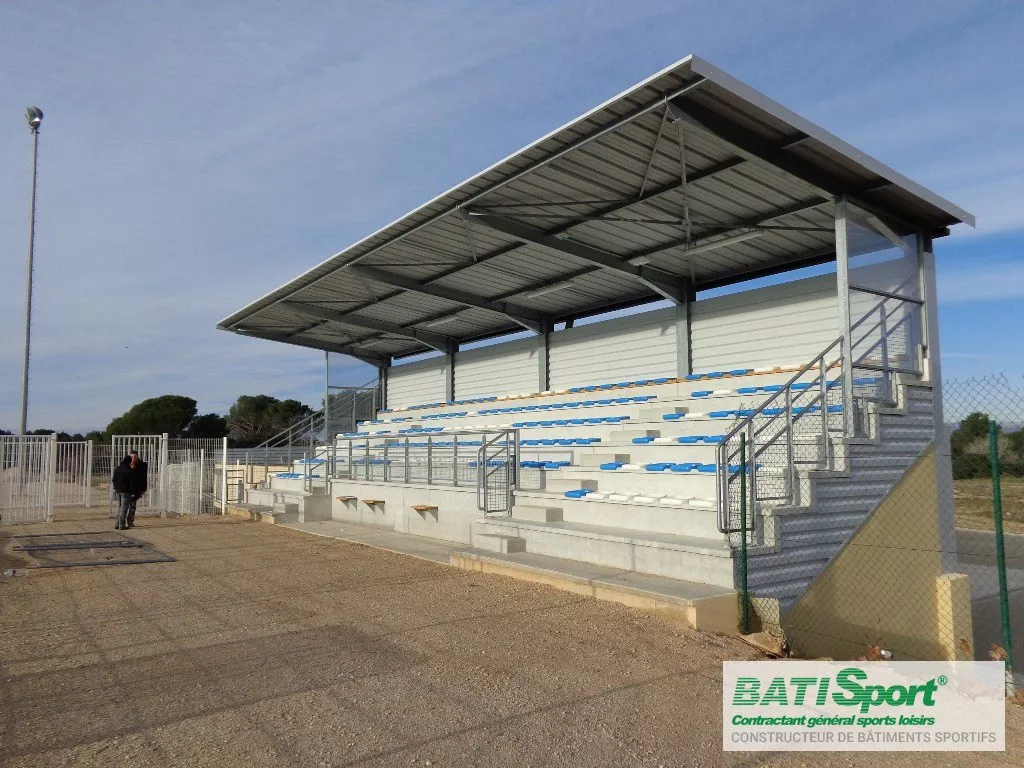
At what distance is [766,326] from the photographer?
1448 cm

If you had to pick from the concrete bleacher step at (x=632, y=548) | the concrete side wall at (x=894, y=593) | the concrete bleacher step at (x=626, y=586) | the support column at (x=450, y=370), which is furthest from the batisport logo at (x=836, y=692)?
the support column at (x=450, y=370)

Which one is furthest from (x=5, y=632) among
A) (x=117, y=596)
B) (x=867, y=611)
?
(x=867, y=611)

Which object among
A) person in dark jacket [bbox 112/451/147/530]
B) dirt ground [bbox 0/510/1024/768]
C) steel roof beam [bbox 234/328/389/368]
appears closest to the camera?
dirt ground [bbox 0/510/1024/768]

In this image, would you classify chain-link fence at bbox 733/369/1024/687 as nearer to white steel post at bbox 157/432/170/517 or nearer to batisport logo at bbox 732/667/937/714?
batisport logo at bbox 732/667/937/714

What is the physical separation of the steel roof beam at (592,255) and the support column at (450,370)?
321 inches

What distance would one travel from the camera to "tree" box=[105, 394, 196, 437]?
5216cm

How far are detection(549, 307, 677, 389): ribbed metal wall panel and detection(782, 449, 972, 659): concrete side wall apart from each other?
268 inches

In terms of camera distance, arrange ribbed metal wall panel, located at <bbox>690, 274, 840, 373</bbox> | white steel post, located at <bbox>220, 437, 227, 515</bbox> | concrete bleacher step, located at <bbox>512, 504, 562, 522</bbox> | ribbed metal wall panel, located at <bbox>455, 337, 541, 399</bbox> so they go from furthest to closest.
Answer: ribbed metal wall panel, located at <bbox>455, 337, 541, 399</bbox>, white steel post, located at <bbox>220, 437, 227, 515</bbox>, ribbed metal wall panel, located at <bbox>690, 274, 840, 373</bbox>, concrete bleacher step, located at <bbox>512, 504, 562, 522</bbox>

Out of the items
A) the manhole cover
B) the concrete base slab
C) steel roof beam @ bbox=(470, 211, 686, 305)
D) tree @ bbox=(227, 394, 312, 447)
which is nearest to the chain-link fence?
the concrete base slab

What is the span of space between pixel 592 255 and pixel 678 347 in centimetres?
326

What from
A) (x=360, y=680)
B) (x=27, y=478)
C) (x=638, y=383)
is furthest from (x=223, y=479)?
(x=360, y=680)

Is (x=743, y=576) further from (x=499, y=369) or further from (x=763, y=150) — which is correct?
(x=499, y=369)

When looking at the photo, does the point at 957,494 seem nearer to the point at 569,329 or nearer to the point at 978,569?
the point at 978,569

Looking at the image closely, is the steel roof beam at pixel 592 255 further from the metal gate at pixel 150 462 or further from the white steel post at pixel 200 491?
the metal gate at pixel 150 462
